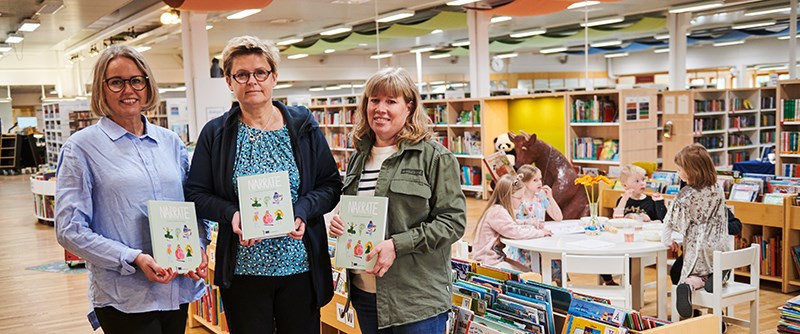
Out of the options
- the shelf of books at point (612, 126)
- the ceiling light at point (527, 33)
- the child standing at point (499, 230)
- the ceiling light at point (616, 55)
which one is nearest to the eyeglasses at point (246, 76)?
the child standing at point (499, 230)

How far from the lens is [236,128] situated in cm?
241

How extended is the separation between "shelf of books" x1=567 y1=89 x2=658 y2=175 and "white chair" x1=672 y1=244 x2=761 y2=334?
17.4 ft

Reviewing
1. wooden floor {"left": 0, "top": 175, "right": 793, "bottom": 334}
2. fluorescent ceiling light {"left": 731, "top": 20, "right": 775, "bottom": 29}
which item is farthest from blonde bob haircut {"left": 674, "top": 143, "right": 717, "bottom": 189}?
fluorescent ceiling light {"left": 731, "top": 20, "right": 775, "bottom": 29}

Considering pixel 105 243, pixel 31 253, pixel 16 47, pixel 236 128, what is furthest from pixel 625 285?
pixel 16 47

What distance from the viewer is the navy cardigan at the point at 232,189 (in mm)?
2365

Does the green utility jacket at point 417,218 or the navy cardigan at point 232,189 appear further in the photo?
the navy cardigan at point 232,189

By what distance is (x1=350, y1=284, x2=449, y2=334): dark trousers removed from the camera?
230 cm

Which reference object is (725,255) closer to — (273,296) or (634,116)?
(273,296)

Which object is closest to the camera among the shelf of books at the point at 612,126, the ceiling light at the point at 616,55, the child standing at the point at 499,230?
the child standing at the point at 499,230

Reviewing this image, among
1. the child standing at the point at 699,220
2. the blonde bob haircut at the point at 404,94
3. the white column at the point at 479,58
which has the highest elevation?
the white column at the point at 479,58

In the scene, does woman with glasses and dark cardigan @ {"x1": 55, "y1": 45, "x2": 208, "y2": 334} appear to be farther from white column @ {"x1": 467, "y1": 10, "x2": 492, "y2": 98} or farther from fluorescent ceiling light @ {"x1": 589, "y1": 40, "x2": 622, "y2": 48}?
fluorescent ceiling light @ {"x1": 589, "y1": 40, "x2": 622, "y2": 48}

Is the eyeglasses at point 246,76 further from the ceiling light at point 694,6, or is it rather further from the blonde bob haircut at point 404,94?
the ceiling light at point 694,6

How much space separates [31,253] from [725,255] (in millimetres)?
8642

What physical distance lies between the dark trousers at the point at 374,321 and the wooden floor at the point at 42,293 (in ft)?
11.6
